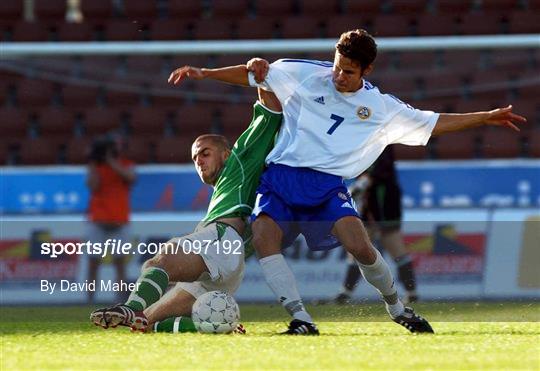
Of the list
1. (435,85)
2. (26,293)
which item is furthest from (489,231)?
(26,293)

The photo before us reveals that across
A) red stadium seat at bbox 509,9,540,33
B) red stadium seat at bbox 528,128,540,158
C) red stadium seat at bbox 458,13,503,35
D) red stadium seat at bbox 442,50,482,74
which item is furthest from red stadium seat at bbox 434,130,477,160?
red stadium seat at bbox 509,9,540,33

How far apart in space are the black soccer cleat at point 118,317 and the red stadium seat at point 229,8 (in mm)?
8003

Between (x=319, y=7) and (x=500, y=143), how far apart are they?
264cm

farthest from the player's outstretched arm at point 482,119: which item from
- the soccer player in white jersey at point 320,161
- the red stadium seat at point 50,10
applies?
the red stadium seat at point 50,10

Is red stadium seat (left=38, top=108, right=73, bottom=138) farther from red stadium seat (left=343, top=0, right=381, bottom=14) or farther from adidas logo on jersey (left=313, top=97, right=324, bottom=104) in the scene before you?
adidas logo on jersey (left=313, top=97, right=324, bottom=104)

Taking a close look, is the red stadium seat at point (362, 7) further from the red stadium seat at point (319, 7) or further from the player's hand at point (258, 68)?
the player's hand at point (258, 68)

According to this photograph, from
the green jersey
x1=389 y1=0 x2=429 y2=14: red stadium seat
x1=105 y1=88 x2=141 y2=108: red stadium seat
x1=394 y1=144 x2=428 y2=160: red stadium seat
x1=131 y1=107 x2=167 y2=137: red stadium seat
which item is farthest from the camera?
x1=389 y1=0 x2=429 y2=14: red stadium seat

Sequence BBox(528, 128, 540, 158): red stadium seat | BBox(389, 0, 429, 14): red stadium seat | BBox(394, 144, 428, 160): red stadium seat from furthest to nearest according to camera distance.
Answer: BBox(389, 0, 429, 14): red stadium seat
BBox(528, 128, 540, 158): red stadium seat
BBox(394, 144, 428, 160): red stadium seat

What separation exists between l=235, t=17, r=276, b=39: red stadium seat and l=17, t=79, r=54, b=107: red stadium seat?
78.7 inches

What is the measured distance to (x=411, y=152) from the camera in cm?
1266

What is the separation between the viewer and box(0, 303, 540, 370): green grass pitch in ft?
17.3

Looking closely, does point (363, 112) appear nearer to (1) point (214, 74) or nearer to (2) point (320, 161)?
(2) point (320, 161)

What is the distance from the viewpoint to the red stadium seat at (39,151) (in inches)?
514

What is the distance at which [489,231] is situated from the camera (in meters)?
10.5
